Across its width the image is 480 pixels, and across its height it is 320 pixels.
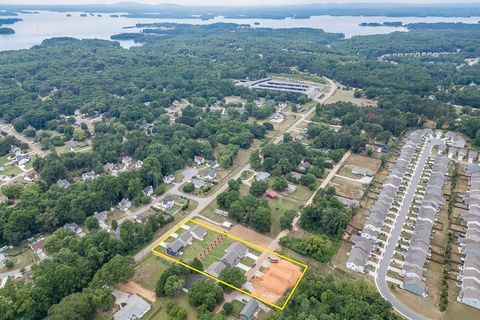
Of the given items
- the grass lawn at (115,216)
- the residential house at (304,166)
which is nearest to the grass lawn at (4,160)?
the grass lawn at (115,216)

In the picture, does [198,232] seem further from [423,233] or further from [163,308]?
[423,233]

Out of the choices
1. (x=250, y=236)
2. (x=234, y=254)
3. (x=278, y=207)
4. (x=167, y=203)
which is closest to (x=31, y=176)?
(x=167, y=203)

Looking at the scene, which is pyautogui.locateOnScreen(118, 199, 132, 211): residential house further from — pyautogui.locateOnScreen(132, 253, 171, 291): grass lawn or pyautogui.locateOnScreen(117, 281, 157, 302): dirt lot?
pyautogui.locateOnScreen(117, 281, 157, 302): dirt lot

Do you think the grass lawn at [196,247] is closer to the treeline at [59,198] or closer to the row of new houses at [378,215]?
the treeline at [59,198]

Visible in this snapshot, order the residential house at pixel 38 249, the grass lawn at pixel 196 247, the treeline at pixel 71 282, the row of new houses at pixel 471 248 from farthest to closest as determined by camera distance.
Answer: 1. the grass lawn at pixel 196 247
2. the residential house at pixel 38 249
3. the row of new houses at pixel 471 248
4. the treeline at pixel 71 282

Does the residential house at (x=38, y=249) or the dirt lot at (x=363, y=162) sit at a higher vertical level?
the dirt lot at (x=363, y=162)

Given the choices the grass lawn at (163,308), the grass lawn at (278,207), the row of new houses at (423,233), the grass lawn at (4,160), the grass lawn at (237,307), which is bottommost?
the grass lawn at (4,160)

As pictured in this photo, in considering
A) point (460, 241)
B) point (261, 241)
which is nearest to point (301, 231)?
point (261, 241)

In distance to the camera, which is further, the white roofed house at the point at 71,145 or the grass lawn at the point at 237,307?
the white roofed house at the point at 71,145
